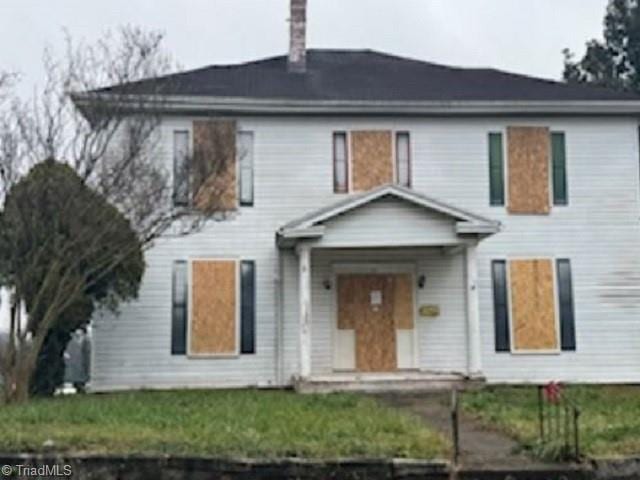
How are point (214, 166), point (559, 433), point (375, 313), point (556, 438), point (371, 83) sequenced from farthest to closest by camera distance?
1. point (371, 83)
2. point (375, 313)
3. point (214, 166)
4. point (559, 433)
5. point (556, 438)

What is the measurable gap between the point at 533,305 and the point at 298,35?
7691 millimetres

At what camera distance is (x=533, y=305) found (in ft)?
57.7

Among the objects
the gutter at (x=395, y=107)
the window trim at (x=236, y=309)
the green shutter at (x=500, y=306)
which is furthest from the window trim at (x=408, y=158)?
the window trim at (x=236, y=309)

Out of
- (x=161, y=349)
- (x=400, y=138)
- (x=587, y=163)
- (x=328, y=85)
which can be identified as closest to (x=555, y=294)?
(x=587, y=163)

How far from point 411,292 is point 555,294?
2.77 meters

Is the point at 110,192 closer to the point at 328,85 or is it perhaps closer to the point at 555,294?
the point at 328,85

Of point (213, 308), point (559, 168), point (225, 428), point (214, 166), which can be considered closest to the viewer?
point (225, 428)

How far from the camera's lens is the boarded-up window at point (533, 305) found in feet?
57.4

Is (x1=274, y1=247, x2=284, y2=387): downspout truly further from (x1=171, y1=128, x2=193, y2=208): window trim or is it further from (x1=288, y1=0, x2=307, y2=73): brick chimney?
(x1=288, y1=0, x2=307, y2=73): brick chimney

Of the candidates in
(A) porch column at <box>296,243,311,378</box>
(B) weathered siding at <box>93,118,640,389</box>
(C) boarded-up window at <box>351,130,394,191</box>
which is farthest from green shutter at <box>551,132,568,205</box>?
(A) porch column at <box>296,243,311,378</box>

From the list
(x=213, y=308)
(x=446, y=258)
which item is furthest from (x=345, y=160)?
(x=213, y=308)

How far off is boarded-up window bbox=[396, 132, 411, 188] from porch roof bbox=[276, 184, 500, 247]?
5.76ft

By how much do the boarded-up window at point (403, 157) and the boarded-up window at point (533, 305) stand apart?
8.56 feet

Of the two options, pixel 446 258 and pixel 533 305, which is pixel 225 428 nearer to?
pixel 446 258
